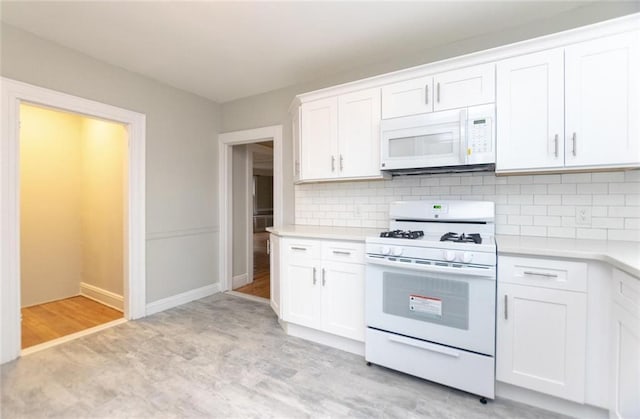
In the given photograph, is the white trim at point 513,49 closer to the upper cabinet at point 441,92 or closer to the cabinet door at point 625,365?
the upper cabinet at point 441,92

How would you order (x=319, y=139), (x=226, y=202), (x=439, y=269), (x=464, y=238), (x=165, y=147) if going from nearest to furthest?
(x=439, y=269), (x=464, y=238), (x=319, y=139), (x=165, y=147), (x=226, y=202)

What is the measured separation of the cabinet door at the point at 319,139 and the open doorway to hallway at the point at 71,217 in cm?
189

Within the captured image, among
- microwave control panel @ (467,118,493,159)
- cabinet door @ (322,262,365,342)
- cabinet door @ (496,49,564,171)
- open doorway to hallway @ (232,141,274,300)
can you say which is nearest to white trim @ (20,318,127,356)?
open doorway to hallway @ (232,141,274,300)

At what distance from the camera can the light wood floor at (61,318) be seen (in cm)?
270

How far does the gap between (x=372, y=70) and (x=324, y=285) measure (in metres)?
2.11

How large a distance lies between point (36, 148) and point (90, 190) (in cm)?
70

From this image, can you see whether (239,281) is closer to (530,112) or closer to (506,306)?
(506,306)

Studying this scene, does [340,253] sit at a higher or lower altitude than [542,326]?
higher

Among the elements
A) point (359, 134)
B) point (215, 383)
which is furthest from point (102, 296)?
point (359, 134)

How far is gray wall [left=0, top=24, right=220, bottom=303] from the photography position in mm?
2412

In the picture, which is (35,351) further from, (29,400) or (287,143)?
(287,143)

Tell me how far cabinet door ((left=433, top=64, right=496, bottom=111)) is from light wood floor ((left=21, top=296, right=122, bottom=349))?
150 inches

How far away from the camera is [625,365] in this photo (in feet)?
4.64

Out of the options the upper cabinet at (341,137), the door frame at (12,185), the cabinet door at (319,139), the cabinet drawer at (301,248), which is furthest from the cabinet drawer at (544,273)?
the door frame at (12,185)
